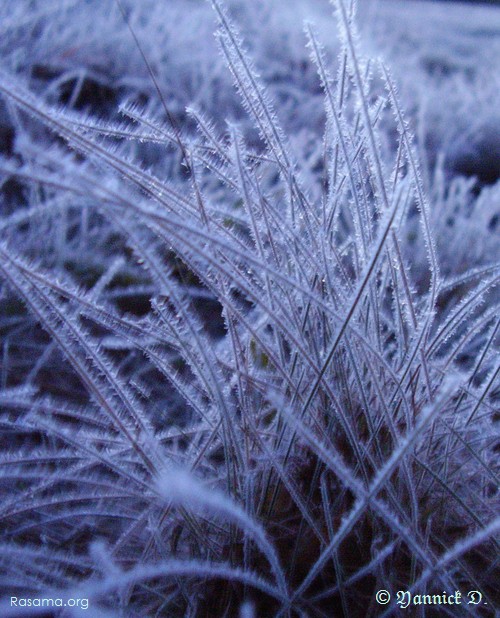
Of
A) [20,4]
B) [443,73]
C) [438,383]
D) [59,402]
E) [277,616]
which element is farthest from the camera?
[443,73]

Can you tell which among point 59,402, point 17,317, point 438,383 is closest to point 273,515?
point 438,383

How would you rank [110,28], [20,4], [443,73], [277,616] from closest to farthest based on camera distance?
[277,616]
[20,4]
[110,28]
[443,73]

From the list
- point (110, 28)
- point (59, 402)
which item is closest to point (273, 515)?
point (59, 402)

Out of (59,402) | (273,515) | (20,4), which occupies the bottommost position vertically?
(59,402)

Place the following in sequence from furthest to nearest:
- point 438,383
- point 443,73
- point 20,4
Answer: point 443,73 → point 20,4 → point 438,383

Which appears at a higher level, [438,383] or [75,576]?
[438,383]

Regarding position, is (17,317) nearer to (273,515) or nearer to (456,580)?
(273,515)

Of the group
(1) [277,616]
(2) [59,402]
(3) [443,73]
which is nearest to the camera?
(1) [277,616]

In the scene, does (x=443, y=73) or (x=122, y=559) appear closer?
(x=122, y=559)

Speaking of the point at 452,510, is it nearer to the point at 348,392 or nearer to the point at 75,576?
the point at 348,392
